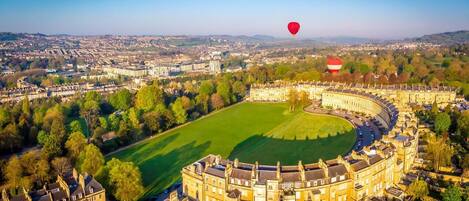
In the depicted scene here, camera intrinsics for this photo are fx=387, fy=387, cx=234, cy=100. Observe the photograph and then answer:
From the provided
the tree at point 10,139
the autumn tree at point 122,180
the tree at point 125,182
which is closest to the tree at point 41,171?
the autumn tree at point 122,180

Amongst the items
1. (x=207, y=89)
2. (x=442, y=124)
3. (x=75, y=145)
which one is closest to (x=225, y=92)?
(x=207, y=89)

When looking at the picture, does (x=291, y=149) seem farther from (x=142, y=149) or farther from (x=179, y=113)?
(x=179, y=113)

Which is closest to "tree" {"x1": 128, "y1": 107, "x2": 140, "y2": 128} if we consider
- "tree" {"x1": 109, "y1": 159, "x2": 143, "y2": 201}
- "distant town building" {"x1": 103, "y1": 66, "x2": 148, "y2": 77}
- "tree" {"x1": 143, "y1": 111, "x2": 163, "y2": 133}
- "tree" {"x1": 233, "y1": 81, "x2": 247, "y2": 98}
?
"tree" {"x1": 143, "y1": 111, "x2": 163, "y2": 133}

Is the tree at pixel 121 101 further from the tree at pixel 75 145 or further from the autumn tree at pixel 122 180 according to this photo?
the autumn tree at pixel 122 180

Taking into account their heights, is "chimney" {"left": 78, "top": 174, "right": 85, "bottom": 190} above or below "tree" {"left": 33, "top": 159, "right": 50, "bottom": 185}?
above

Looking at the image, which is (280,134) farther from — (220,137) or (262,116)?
(262,116)

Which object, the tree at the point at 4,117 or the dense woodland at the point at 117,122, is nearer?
the dense woodland at the point at 117,122

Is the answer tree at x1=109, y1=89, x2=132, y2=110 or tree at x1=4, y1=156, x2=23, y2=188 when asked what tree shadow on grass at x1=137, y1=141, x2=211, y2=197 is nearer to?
tree at x1=4, y1=156, x2=23, y2=188
